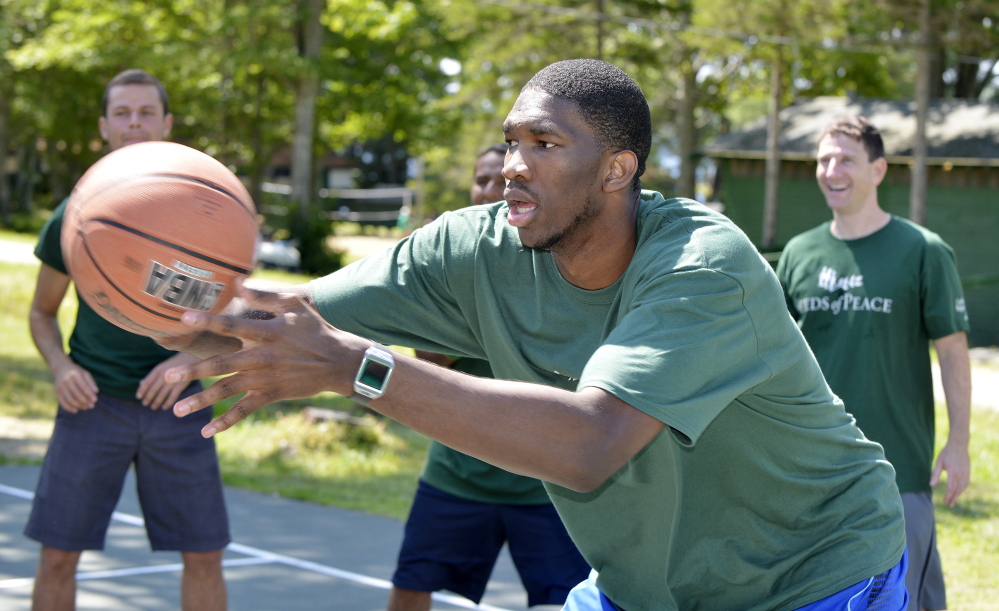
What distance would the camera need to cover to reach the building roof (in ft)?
63.3

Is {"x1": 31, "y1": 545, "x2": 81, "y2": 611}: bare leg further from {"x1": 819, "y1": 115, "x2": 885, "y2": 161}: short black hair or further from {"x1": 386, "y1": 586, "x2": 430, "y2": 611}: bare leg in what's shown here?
{"x1": 819, "y1": 115, "x2": 885, "y2": 161}: short black hair

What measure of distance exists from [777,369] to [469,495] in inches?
91.2

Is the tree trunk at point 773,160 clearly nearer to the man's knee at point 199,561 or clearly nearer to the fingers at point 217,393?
the man's knee at point 199,561

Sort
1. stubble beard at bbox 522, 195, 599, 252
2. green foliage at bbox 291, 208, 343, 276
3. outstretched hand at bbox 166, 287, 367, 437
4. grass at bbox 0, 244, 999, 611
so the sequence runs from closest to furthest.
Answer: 1. outstretched hand at bbox 166, 287, 367, 437
2. stubble beard at bbox 522, 195, 599, 252
3. grass at bbox 0, 244, 999, 611
4. green foliage at bbox 291, 208, 343, 276

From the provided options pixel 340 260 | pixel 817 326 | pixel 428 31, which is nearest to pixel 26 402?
pixel 817 326

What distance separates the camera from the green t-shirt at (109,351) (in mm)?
4250

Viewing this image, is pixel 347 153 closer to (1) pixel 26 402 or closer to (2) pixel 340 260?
(2) pixel 340 260

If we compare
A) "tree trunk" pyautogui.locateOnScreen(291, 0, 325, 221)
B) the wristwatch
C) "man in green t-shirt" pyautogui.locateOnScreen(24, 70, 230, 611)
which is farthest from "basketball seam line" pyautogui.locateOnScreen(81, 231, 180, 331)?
"tree trunk" pyautogui.locateOnScreen(291, 0, 325, 221)

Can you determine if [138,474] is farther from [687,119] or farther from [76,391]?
[687,119]

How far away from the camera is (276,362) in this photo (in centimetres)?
181

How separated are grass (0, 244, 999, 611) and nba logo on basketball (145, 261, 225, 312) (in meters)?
4.78

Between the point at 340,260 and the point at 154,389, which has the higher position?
the point at 154,389

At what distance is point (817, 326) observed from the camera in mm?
4277

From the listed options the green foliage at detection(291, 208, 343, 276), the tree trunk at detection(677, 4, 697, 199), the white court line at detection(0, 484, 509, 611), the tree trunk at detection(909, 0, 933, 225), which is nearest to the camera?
the white court line at detection(0, 484, 509, 611)
